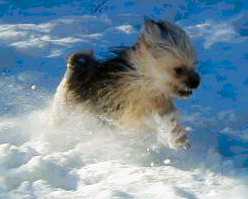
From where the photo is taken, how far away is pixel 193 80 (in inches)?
205

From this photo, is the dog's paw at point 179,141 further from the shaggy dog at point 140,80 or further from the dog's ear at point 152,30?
the dog's ear at point 152,30

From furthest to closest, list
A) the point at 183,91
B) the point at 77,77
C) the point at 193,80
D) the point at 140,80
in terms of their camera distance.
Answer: the point at 77,77 → the point at 140,80 → the point at 183,91 → the point at 193,80

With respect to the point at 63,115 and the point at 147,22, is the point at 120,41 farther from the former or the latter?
the point at 147,22

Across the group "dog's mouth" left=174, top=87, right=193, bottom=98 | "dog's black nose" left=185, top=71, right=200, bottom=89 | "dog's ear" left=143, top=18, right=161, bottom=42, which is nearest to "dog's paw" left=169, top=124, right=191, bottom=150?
"dog's mouth" left=174, top=87, right=193, bottom=98

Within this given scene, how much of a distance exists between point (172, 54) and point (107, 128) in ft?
3.09

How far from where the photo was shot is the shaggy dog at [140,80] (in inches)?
206

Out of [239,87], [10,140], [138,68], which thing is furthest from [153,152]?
[239,87]

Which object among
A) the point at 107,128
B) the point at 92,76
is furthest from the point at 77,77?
the point at 107,128

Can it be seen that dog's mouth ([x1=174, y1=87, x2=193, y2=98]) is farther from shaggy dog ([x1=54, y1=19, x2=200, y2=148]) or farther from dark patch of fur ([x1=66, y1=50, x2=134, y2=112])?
dark patch of fur ([x1=66, y1=50, x2=134, y2=112])

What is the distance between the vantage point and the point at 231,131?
5.72 metres

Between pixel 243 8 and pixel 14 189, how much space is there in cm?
452

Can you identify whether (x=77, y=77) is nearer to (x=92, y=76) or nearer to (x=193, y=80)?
(x=92, y=76)

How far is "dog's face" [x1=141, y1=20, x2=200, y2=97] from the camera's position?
5.21 m

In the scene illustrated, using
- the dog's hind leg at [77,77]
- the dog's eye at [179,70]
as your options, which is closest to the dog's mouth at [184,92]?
the dog's eye at [179,70]
